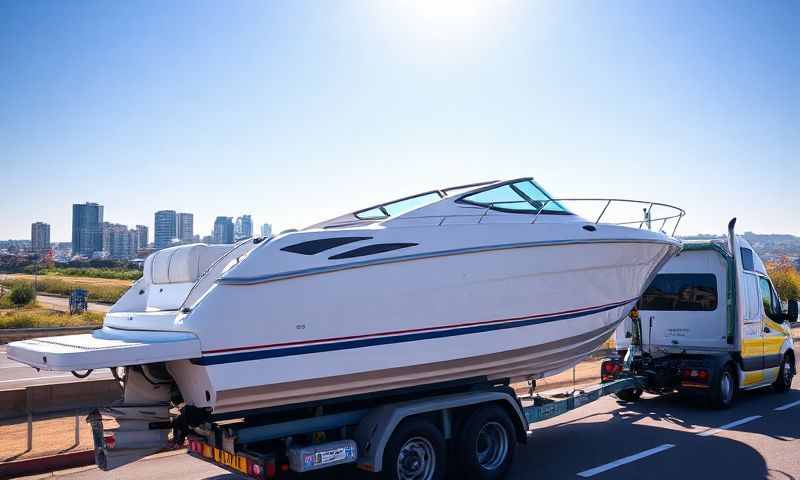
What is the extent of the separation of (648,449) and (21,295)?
3715 centimetres

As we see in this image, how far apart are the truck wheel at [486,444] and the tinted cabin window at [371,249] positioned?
2.01 metres

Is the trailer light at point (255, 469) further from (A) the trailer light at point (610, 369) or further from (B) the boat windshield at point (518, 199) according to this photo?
(A) the trailer light at point (610, 369)

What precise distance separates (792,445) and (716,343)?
2723 mm

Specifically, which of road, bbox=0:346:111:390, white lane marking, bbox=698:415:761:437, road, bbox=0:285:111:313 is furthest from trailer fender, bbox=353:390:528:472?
road, bbox=0:285:111:313

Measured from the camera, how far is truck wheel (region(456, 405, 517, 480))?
6.72m

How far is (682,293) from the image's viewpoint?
36.6ft

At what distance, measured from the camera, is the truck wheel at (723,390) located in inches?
400

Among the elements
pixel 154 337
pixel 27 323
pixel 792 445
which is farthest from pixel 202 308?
pixel 27 323

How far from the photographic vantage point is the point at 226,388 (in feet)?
17.5

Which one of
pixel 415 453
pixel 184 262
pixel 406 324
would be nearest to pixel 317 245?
pixel 406 324

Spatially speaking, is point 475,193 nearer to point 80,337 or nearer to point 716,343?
point 80,337

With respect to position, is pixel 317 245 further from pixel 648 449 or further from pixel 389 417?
pixel 648 449

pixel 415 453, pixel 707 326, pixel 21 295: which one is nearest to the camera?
pixel 415 453

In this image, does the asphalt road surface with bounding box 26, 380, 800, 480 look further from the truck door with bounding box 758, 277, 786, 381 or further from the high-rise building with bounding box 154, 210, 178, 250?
the high-rise building with bounding box 154, 210, 178, 250
